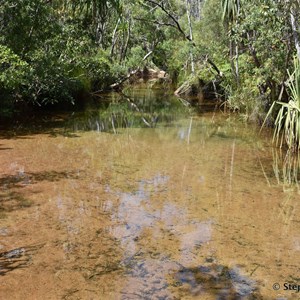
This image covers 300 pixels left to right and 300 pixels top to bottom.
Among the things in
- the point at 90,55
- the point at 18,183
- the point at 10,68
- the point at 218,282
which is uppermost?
the point at 90,55

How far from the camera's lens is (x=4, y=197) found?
624 cm

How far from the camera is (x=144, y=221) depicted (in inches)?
221

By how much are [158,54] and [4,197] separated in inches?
954

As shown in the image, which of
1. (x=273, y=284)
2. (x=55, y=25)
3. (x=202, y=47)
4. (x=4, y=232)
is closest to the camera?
(x=273, y=284)

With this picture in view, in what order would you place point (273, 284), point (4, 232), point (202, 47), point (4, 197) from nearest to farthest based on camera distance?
point (273, 284), point (4, 232), point (4, 197), point (202, 47)

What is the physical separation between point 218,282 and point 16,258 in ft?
6.95

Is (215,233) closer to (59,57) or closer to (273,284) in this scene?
(273,284)

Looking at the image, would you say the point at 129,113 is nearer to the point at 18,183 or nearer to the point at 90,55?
the point at 90,55

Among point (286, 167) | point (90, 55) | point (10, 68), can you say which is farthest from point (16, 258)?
point (90, 55)

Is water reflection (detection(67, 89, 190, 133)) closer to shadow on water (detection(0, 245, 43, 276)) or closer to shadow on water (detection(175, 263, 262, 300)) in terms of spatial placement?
shadow on water (detection(0, 245, 43, 276))

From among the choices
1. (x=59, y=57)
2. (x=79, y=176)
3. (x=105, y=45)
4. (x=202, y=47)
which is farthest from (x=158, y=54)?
(x=79, y=176)

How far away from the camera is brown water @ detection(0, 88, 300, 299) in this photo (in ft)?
13.3

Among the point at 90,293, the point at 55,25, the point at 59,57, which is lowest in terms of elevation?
the point at 90,293

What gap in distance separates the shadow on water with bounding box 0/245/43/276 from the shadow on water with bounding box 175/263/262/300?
62.5 inches
